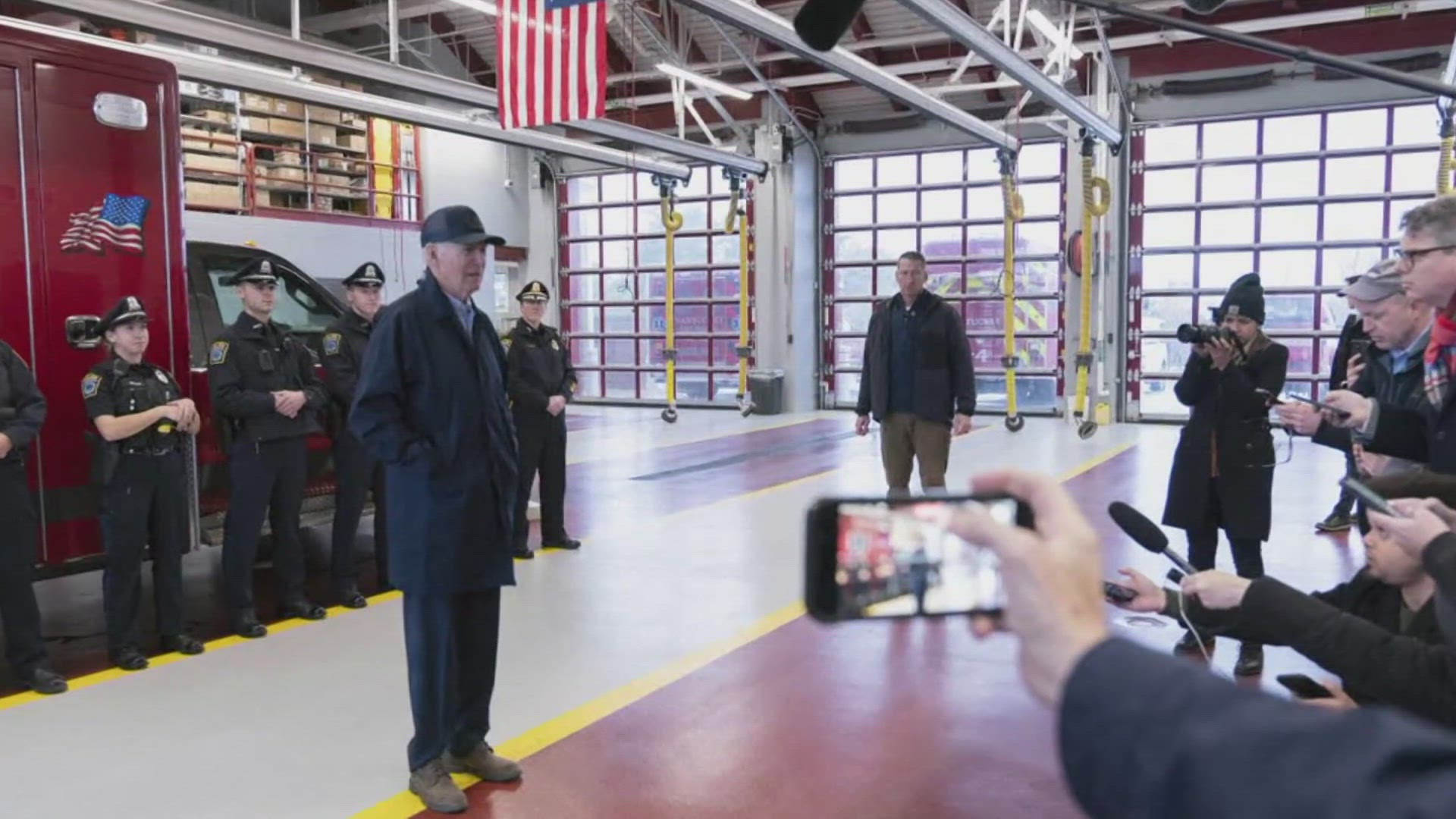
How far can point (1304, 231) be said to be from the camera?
14281 millimetres

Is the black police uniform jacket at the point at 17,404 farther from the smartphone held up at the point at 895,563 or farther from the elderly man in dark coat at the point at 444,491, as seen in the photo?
the smartphone held up at the point at 895,563

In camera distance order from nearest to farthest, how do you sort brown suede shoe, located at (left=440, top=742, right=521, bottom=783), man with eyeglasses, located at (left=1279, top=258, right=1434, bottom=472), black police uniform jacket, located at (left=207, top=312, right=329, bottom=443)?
brown suede shoe, located at (left=440, top=742, right=521, bottom=783) < man with eyeglasses, located at (left=1279, top=258, right=1434, bottom=472) < black police uniform jacket, located at (left=207, top=312, right=329, bottom=443)

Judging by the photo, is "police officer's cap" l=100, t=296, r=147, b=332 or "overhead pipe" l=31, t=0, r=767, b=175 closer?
"police officer's cap" l=100, t=296, r=147, b=332

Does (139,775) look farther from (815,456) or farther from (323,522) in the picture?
(815,456)

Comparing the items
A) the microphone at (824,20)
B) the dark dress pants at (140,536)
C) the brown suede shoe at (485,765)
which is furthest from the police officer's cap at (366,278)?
the microphone at (824,20)

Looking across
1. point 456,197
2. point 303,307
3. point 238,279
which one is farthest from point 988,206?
point 238,279

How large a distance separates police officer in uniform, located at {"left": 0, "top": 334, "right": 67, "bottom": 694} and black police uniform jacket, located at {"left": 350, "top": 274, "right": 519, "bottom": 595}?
1853mm

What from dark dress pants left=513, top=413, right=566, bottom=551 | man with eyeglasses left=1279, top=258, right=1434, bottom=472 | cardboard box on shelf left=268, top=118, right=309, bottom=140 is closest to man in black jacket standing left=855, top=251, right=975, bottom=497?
dark dress pants left=513, top=413, right=566, bottom=551

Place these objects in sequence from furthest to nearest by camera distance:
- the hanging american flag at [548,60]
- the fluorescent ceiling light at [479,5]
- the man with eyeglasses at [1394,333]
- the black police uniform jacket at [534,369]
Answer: the fluorescent ceiling light at [479,5], the hanging american flag at [548,60], the black police uniform jacket at [534,369], the man with eyeglasses at [1394,333]

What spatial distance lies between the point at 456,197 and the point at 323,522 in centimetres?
1232

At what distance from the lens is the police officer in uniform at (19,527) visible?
14.5 feet

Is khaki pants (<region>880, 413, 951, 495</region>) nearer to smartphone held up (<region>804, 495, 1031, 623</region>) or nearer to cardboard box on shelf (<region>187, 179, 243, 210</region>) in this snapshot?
smartphone held up (<region>804, 495, 1031, 623</region>)

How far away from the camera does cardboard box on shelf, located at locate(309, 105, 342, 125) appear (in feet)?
51.0

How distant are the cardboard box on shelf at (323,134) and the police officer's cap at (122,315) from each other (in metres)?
11.4
